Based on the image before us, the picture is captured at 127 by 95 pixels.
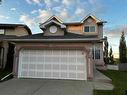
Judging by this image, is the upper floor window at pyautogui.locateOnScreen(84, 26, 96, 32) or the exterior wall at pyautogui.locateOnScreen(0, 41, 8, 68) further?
the upper floor window at pyautogui.locateOnScreen(84, 26, 96, 32)

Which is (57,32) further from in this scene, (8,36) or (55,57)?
(8,36)

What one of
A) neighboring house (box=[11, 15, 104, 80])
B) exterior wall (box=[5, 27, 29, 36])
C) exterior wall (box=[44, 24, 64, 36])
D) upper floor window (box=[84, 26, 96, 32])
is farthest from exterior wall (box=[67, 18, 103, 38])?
neighboring house (box=[11, 15, 104, 80])

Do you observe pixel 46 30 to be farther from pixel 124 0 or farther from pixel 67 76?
pixel 124 0

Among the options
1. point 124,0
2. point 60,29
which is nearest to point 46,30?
point 60,29

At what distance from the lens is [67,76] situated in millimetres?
14875

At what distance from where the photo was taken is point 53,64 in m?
15.2

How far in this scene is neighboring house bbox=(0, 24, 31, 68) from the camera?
23.0m

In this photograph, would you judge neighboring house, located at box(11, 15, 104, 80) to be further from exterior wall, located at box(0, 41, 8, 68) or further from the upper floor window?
the upper floor window

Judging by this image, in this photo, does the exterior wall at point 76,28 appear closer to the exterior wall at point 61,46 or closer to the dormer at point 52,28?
the dormer at point 52,28

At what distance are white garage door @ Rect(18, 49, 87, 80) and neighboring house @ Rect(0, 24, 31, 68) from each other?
6.45 metres

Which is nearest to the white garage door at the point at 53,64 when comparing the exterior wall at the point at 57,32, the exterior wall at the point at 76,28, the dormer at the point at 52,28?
the exterior wall at the point at 57,32

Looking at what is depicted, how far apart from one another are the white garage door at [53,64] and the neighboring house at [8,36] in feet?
21.2

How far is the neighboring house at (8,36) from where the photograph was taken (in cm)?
2295

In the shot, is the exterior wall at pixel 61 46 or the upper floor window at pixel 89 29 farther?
the upper floor window at pixel 89 29
